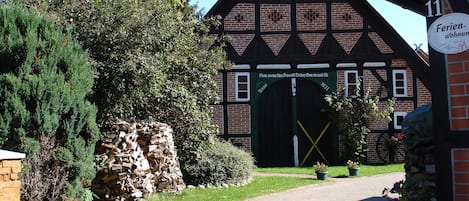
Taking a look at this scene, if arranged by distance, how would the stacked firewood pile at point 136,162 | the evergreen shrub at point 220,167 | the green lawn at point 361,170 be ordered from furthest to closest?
1. the green lawn at point 361,170
2. the evergreen shrub at point 220,167
3. the stacked firewood pile at point 136,162

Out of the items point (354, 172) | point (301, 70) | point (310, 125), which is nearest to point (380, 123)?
point (310, 125)

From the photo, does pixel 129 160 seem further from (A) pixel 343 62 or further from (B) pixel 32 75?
(A) pixel 343 62

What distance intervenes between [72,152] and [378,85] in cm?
1326

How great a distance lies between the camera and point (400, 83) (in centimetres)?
1898

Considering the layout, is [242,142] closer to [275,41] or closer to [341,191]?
[275,41]

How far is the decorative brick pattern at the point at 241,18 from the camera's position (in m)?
18.5

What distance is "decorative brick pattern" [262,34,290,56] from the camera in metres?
18.5

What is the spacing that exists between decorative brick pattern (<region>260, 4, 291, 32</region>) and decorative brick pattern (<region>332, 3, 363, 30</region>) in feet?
5.37

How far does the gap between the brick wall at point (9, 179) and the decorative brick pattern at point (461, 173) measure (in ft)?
15.3

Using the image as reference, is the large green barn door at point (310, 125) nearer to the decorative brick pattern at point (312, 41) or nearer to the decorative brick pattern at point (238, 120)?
the decorative brick pattern at point (312, 41)

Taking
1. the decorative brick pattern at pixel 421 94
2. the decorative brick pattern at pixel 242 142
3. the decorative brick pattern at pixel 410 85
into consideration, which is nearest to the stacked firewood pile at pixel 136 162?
the decorative brick pattern at pixel 242 142

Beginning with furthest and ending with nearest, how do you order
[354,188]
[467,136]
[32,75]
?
[354,188]
[32,75]
[467,136]

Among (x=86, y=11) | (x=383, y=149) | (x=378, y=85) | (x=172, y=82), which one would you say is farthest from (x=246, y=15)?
(x=86, y=11)

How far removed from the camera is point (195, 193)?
11.1 meters
